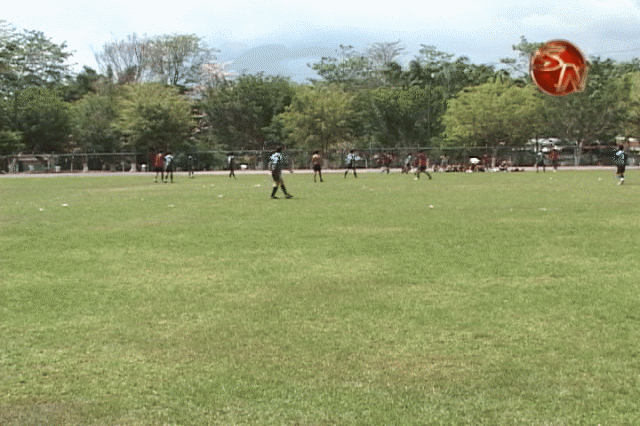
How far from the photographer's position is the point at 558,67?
25.5m

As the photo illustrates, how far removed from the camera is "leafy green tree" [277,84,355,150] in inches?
2594

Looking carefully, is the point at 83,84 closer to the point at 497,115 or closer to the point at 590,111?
the point at 497,115

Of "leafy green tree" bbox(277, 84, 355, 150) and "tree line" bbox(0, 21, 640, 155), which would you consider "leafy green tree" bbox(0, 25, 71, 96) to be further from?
"leafy green tree" bbox(277, 84, 355, 150)

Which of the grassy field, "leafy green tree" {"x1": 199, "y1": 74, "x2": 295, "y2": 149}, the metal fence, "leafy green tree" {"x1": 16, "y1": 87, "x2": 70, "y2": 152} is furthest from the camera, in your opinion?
"leafy green tree" {"x1": 199, "y1": 74, "x2": 295, "y2": 149}

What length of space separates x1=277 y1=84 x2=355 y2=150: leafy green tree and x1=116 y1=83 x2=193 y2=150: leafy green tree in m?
9.82

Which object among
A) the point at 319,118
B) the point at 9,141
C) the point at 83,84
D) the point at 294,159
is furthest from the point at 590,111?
the point at 83,84

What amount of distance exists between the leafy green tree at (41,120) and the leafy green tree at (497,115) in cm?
3848

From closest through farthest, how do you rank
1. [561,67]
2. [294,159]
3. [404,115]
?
[561,67]
[294,159]
[404,115]

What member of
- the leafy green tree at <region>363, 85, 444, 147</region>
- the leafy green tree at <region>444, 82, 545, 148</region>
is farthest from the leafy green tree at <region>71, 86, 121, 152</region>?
the leafy green tree at <region>444, 82, 545, 148</region>

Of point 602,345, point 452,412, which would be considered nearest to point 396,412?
point 452,412

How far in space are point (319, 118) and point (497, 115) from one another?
15.7 m

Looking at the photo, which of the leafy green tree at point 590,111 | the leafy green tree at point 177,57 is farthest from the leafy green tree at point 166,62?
the leafy green tree at point 590,111

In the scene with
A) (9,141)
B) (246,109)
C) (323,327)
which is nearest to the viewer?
(323,327)

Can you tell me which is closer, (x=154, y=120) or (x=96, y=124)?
(x=154, y=120)
